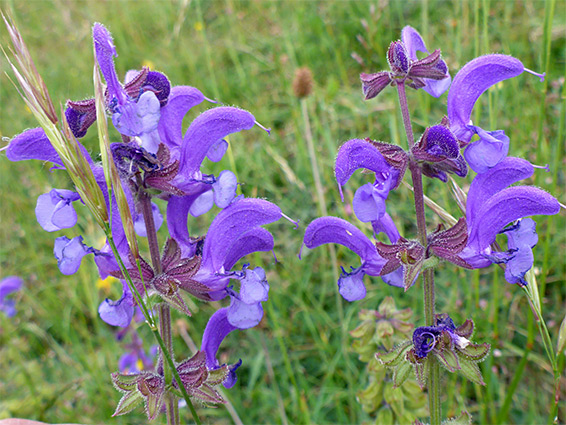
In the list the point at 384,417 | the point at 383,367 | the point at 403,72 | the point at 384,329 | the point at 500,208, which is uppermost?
the point at 403,72

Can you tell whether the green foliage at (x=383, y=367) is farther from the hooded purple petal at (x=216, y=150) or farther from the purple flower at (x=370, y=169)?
the hooded purple petal at (x=216, y=150)

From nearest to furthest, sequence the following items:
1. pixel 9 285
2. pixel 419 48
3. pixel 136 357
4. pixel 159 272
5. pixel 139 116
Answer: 1. pixel 139 116
2. pixel 159 272
3. pixel 419 48
4. pixel 136 357
5. pixel 9 285

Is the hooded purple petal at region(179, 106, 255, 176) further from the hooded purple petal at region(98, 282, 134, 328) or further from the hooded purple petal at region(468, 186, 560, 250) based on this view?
the hooded purple petal at region(468, 186, 560, 250)

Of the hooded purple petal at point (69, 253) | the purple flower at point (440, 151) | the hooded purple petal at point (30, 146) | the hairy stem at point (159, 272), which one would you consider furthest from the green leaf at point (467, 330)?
the hooded purple petal at point (30, 146)

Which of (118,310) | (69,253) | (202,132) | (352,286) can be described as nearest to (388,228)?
(352,286)

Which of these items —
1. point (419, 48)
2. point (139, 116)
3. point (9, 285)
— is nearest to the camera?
point (139, 116)

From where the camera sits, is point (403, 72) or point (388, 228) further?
point (388, 228)

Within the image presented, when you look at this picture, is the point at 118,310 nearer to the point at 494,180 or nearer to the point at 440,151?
the point at 440,151
